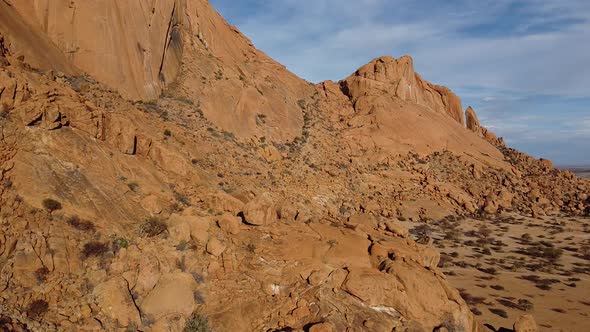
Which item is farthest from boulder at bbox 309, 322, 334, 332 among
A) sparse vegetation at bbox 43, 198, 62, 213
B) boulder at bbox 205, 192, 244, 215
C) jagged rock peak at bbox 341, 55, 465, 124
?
jagged rock peak at bbox 341, 55, 465, 124

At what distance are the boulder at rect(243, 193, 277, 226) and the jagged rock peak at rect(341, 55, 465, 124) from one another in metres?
42.0

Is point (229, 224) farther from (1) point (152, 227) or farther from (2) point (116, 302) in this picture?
(2) point (116, 302)

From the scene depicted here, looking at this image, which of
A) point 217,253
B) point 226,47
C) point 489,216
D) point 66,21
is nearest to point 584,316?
point 217,253

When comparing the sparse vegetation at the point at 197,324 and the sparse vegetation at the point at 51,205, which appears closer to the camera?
the sparse vegetation at the point at 197,324

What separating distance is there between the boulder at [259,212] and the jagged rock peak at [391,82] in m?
42.0

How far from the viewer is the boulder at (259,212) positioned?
1352 centimetres

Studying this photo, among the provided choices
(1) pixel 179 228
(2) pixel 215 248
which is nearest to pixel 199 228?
(1) pixel 179 228

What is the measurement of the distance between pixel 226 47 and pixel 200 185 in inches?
1055

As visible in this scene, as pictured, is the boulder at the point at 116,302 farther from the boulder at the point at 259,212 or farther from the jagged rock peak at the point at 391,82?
the jagged rock peak at the point at 391,82

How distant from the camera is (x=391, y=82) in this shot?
55.1 m

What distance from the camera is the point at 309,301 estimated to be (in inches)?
435

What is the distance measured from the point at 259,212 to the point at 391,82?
46.4m

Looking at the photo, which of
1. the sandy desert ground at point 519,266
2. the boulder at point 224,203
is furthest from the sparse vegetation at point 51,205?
the sandy desert ground at point 519,266

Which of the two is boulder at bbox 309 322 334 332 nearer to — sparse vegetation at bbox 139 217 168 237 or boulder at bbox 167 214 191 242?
boulder at bbox 167 214 191 242
